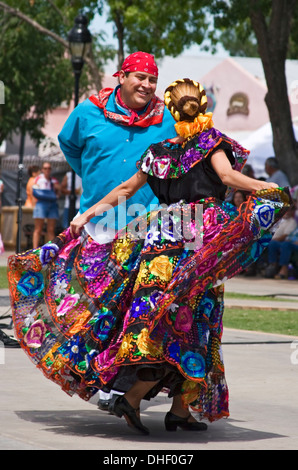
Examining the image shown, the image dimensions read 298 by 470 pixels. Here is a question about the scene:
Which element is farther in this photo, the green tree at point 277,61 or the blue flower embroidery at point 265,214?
the green tree at point 277,61

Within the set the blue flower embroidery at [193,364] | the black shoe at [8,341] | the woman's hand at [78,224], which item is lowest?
the black shoe at [8,341]

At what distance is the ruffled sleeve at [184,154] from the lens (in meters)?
5.66

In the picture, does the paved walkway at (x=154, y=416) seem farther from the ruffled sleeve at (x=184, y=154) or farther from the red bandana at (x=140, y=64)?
the red bandana at (x=140, y=64)

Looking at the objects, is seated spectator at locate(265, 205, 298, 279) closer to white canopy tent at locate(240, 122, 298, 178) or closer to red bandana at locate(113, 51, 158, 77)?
white canopy tent at locate(240, 122, 298, 178)

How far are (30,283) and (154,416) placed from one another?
109cm

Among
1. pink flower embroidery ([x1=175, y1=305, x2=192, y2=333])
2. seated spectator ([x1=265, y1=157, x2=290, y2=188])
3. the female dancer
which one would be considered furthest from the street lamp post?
pink flower embroidery ([x1=175, y1=305, x2=192, y2=333])

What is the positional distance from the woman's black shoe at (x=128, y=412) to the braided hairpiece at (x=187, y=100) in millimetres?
1573

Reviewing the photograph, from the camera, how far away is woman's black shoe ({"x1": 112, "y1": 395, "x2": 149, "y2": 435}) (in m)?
5.61

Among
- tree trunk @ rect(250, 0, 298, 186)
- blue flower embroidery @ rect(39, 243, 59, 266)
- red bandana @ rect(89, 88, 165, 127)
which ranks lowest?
blue flower embroidery @ rect(39, 243, 59, 266)

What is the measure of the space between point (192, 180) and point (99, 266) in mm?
746

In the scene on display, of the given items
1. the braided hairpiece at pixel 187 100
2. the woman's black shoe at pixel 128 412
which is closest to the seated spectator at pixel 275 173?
the braided hairpiece at pixel 187 100

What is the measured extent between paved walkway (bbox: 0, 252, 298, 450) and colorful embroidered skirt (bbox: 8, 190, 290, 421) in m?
0.24

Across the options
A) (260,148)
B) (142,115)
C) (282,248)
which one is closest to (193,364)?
(142,115)
